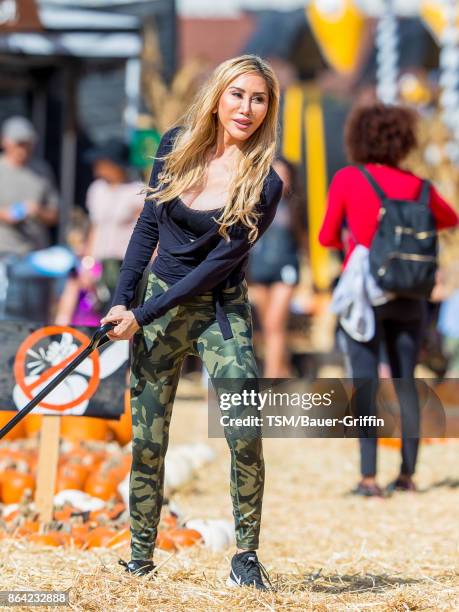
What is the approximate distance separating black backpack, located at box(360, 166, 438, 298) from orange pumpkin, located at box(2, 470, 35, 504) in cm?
185

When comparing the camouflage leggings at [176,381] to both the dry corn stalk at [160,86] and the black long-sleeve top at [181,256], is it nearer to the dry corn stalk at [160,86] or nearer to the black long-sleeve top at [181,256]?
the black long-sleeve top at [181,256]

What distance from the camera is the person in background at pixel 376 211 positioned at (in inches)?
232

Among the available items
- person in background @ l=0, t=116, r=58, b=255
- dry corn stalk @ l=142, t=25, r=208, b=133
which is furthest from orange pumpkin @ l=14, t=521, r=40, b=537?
dry corn stalk @ l=142, t=25, r=208, b=133

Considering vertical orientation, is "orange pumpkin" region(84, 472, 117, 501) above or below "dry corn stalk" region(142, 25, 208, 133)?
below

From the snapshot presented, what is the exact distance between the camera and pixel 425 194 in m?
5.96

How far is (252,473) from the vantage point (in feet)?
12.4

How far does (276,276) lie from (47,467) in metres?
4.17

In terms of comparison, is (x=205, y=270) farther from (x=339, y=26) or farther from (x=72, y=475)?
(x=339, y=26)

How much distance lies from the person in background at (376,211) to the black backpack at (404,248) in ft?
0.14

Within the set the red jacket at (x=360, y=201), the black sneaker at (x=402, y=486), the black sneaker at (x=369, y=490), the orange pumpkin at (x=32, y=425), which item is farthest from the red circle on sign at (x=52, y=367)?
the black sneaker at (x=402, y=486)

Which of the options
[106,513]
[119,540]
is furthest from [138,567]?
[106,513]

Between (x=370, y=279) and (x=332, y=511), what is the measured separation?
3.65 ft

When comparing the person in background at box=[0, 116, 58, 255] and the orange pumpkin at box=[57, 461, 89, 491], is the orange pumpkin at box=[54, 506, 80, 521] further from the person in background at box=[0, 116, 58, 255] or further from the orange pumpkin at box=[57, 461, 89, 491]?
the person in background at box=[0, 116, 58, 255]

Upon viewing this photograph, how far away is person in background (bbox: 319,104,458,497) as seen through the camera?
5.89 meters
